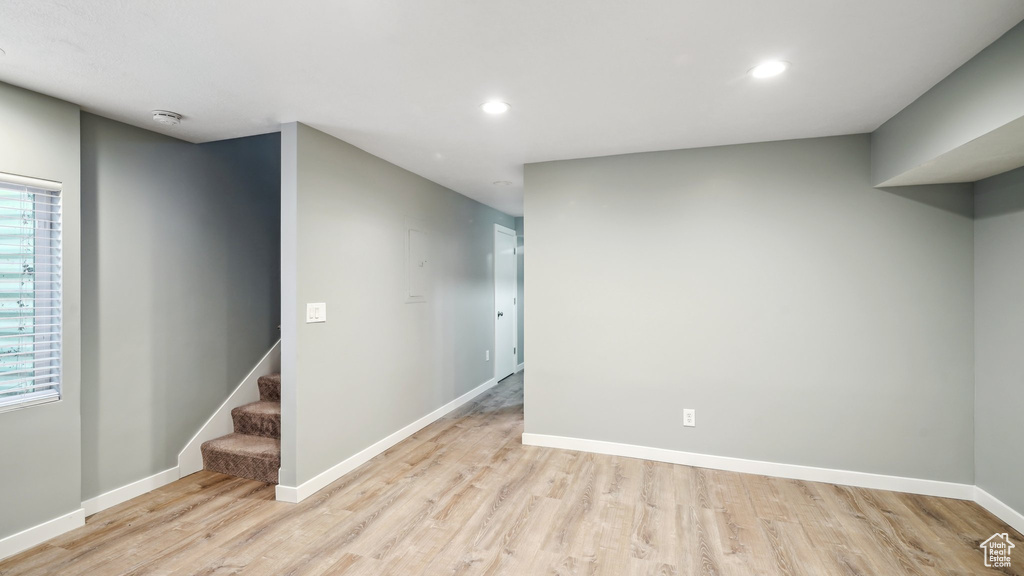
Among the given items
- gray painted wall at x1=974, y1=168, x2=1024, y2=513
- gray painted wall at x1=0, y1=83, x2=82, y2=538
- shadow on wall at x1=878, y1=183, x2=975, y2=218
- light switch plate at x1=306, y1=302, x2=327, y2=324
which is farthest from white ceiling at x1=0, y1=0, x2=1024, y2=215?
light switch plate at x1=306, y1=302, x2=327, y2=324

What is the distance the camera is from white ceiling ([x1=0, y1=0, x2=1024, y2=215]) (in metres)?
1.66

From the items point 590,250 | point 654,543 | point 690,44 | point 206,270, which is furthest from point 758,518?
point 206,270

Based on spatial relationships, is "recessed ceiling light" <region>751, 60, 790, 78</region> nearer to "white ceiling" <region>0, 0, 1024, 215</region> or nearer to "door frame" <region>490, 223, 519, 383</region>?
"white ceiling" <region>0, 0, 1024, 215</region>

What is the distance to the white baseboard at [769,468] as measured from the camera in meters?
2.82

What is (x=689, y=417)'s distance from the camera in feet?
10.8

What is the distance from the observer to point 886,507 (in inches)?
105

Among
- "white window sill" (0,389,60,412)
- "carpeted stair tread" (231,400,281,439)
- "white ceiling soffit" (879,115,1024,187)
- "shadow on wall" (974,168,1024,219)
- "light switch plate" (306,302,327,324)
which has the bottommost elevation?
"carpeted stair tread" (231,400,281,439)

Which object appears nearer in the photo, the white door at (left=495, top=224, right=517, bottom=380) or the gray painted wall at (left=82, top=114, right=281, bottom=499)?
the gray painted wall at (left=82, top=114, right=281, bottom=499)

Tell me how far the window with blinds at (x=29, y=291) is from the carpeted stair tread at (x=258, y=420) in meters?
1.19

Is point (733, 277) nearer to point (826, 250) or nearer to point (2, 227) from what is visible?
point (826, 250)

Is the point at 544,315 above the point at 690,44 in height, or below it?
below

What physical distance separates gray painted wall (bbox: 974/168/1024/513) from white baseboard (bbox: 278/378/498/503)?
394 centimetres

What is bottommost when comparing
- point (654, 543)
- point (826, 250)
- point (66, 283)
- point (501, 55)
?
point (654, 543)

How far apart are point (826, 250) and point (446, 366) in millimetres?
3443
